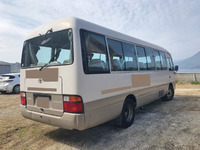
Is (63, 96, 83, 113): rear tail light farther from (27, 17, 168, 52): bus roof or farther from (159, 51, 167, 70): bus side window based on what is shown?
(159, 51, 167, 70): bus side window

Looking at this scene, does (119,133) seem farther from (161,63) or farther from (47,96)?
(161,63)

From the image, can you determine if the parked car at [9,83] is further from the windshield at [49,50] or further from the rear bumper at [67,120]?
the rear bumper at [67,120]

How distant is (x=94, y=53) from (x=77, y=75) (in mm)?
740

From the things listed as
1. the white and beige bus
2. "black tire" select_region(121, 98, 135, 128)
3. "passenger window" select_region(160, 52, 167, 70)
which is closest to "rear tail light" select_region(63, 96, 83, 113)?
the white and beige bus

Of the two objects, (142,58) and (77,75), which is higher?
(142,58)

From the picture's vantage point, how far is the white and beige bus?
2.94 meters

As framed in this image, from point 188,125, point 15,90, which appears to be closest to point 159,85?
point 188,125

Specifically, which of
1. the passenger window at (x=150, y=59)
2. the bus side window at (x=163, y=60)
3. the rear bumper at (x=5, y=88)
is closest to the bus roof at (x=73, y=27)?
the passenger window at (x=150, y=59)

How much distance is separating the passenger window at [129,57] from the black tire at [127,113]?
38.5 inches

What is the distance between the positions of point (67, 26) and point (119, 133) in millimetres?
2907

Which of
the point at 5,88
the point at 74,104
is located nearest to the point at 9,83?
the point at 5,88

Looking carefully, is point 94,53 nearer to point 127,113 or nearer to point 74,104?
point 74,104

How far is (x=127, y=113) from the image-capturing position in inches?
181

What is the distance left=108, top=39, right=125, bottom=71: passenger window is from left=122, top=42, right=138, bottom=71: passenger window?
220mm
